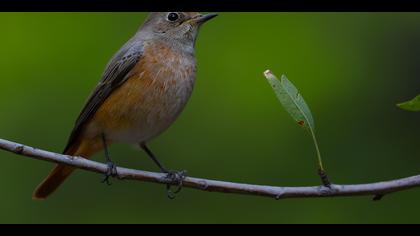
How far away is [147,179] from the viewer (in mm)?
4387

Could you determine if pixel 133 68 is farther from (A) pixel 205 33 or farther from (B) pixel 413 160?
(B) pixel 413 160

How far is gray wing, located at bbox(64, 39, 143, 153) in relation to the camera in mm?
5812

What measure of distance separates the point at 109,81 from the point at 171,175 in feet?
3.24

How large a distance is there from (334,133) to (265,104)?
62 cm

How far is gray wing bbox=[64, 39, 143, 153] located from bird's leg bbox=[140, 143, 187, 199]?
1.90 feet

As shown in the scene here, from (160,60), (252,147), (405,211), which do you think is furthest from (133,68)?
(405,211)

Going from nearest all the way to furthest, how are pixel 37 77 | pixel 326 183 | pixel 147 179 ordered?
pixel 326 183 → pixel 147 179 → pixel 37 77

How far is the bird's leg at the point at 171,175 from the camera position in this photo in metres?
4.82

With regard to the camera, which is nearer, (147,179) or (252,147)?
(147,179)

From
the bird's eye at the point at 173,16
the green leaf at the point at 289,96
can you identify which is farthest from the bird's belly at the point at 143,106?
the green leaf at the point at 289,96

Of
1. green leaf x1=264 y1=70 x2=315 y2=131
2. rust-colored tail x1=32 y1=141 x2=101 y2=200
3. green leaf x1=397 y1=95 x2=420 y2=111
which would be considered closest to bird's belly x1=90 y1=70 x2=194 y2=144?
rust-colored tail x1=32 y1=141 x2=101 y2=200

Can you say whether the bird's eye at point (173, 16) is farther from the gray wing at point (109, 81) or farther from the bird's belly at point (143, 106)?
the bird's belly at point (143, 106)

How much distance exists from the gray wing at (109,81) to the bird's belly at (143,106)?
6 centimetres

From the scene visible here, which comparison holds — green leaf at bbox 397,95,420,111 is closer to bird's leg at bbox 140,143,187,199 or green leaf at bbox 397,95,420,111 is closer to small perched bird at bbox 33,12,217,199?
bird's leg at bbox 140,143,187,199
